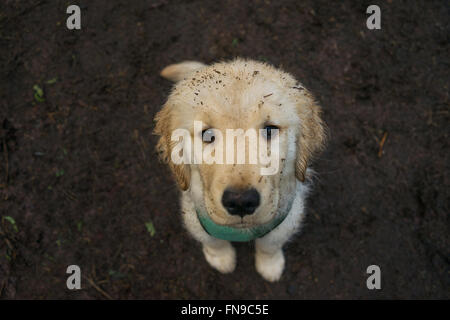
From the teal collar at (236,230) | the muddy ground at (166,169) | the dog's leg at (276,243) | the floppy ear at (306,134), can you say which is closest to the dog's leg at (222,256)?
the muddy ground at (166,169)

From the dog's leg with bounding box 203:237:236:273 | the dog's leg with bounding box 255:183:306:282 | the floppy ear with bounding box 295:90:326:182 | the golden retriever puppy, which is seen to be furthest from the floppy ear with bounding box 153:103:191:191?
the dog's leg with bounding box 203:237:236:273

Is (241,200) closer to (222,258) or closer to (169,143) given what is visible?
(169,143)

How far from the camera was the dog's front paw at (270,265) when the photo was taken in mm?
2859

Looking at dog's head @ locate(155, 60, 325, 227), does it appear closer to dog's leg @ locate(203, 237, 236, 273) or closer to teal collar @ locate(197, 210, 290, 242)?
teal collar @ locate(197, 210, 290, 242)

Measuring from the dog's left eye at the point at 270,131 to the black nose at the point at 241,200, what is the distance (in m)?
0.33

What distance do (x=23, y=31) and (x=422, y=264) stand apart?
4951 millimetres

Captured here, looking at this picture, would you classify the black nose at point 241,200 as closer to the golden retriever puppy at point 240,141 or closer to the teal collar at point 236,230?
the golden retriever puppy at point 240,141

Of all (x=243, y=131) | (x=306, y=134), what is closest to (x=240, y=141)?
(x=243, y=131)

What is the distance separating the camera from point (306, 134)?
1.93 meters

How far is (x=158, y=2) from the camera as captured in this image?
3770 millimetres

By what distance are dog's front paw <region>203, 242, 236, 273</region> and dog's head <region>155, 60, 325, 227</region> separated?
1.05 m

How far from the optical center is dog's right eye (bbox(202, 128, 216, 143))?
1662 mm
